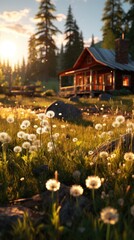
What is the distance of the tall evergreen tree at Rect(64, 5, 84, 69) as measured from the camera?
61062mm

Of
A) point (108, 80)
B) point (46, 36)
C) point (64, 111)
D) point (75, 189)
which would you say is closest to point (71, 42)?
point (46, 36)

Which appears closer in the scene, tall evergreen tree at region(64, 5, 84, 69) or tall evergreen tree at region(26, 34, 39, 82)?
tall evergreen tree at region(64, 5, 84, 69)

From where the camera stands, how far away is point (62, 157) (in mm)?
3924

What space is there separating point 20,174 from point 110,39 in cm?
4905

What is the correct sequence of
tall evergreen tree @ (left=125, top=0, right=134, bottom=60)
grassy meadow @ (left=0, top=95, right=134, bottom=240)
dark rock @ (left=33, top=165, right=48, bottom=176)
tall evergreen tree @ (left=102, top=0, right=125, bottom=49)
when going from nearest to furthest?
grassy meadow @ (left=0, top=95, right=134, bottom=240) < dark rock @ (left=33, top=165, right=48, bottom=176) < tall evergreen tree @ (left=125, top=0, right=134, bottom=60) < tall evergreen tree @ (left=102, top=0, right=125, bottom=49)

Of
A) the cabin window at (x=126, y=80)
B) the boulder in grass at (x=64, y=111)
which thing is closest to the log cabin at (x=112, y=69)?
the cabin window at (x=126, y=80)

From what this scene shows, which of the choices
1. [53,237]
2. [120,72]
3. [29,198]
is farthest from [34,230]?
[120,72]

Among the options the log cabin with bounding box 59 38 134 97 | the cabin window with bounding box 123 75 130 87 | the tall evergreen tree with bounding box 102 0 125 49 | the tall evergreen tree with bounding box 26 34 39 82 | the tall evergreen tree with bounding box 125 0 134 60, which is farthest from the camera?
the tall evergreen tree with bounding box 26 34 39 82

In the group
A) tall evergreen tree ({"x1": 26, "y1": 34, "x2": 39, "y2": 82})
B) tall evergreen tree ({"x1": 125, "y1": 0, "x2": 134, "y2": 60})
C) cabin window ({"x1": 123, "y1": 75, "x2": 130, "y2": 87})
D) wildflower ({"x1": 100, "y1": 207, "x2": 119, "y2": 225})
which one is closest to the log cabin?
cabin window ({"x1": 123, "y1": 75, "x2": 130, "y2": 87})

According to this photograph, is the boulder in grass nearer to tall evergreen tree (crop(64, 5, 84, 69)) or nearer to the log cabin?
the log cabin

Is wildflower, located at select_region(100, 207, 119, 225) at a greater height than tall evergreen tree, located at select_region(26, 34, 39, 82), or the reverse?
tall evergreen tree, located at select_region(26, 34, 39, 82)

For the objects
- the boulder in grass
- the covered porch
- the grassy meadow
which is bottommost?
the grassy meadow

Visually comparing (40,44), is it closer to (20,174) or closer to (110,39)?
(110,39)

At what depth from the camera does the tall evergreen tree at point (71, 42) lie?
200ft
